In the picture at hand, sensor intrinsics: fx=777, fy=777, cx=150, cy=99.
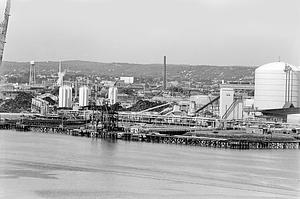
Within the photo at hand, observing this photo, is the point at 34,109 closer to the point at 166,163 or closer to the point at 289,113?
the point at 289,113

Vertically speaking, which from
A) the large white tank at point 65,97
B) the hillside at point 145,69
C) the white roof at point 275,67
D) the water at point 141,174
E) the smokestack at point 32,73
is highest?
the hillside at point 145,69

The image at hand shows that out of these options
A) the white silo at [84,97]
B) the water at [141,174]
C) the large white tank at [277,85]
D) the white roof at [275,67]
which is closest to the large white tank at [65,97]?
the white silo at [84,97]

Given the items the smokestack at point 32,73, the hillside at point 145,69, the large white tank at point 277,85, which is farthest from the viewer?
the hillside at point 145,69

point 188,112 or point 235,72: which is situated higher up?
point 235,72

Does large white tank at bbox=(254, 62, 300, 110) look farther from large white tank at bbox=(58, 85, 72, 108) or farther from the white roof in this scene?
large white tank at bbox=(58, 85, 72, 108)

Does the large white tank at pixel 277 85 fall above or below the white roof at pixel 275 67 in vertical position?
below

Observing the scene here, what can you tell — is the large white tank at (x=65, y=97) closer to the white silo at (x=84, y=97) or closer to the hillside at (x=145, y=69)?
the white silo at (x=84, y=97)
